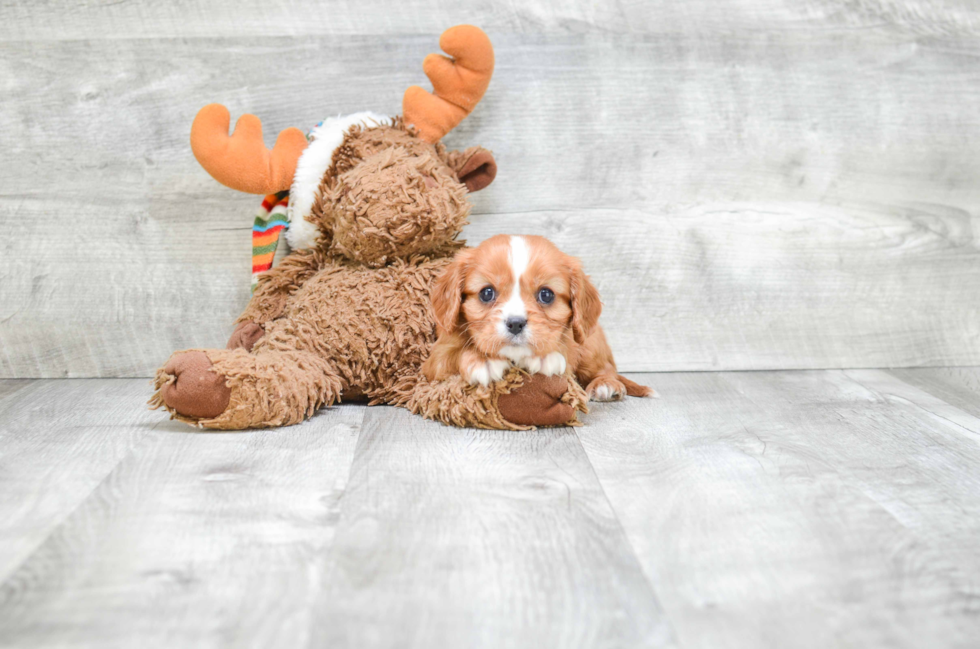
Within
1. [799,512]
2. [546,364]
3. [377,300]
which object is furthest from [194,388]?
[799,512]

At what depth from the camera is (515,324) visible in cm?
136

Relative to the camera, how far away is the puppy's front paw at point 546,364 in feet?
4.67

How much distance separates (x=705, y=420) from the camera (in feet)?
5.19

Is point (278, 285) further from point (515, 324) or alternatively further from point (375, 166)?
point (515, 324)

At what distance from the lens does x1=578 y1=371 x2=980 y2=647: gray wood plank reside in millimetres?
836

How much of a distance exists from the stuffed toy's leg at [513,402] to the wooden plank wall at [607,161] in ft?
1.93

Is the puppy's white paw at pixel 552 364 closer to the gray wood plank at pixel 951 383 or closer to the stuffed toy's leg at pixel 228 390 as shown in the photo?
the stuffed toy's leg at pixel 228 390

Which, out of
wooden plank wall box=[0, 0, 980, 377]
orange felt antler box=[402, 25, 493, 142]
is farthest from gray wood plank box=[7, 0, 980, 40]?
orange felt antler box=[402, 25, 493, 142]

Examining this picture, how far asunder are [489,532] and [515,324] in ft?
1.43

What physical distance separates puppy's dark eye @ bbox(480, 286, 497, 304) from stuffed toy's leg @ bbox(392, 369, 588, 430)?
0.13 meters

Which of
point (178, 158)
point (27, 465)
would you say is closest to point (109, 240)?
point (178, 158)

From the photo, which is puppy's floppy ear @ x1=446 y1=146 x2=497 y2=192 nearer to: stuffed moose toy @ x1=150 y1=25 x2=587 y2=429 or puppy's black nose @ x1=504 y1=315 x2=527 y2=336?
stuffed moose toy @ x1=150 y1=25 x2=587 y2=429

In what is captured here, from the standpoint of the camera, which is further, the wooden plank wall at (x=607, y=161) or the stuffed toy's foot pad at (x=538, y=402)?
the wooden plank wall at (x=607, y=161)

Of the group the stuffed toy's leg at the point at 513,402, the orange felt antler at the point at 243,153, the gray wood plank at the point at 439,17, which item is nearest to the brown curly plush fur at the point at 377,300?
the stuffed toy's leg at the point at 513,402
